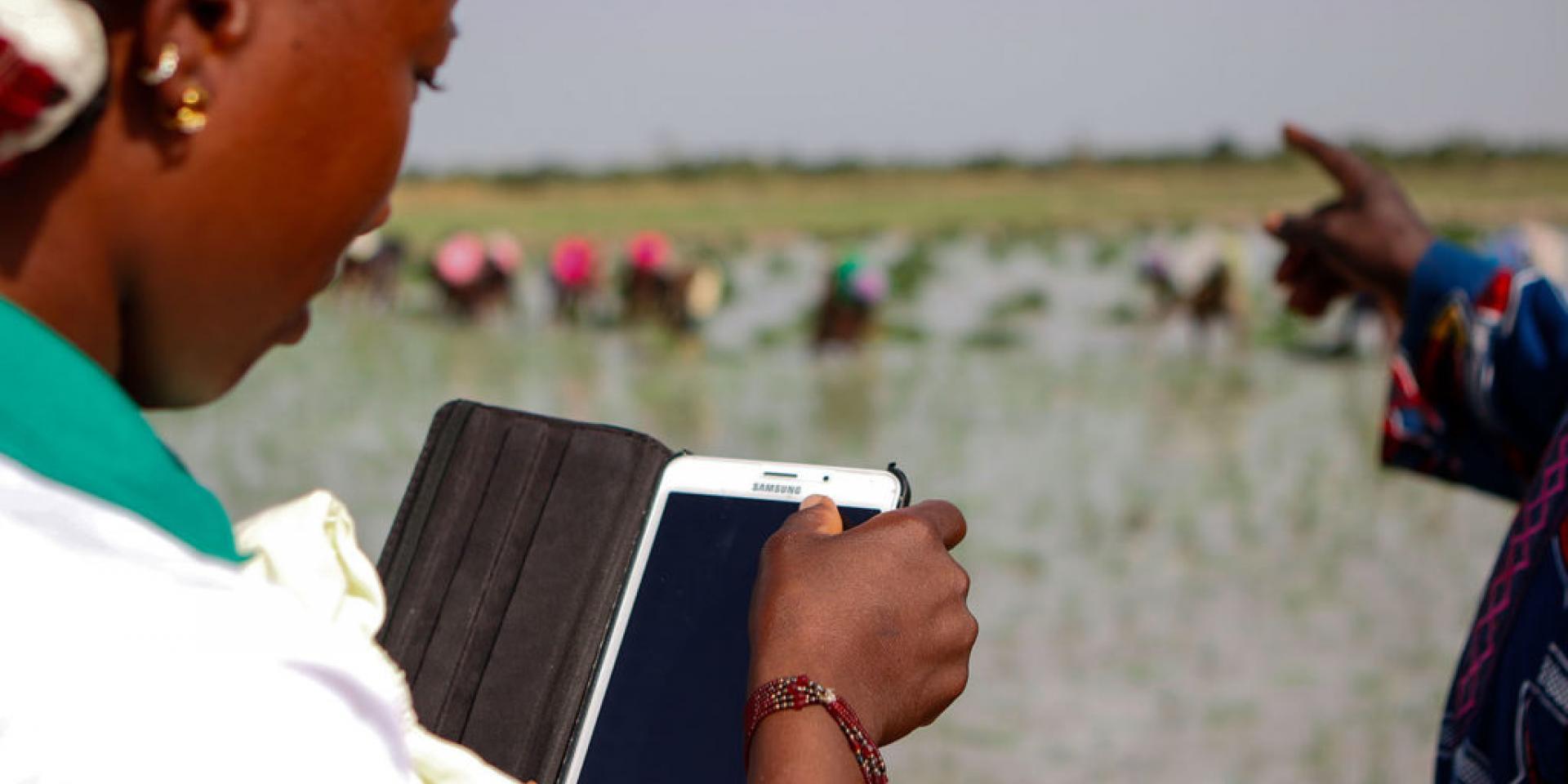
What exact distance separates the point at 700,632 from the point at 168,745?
608 millimetres

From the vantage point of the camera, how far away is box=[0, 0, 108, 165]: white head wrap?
799 millimetres

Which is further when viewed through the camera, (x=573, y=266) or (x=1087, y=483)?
(x=573, y=266)

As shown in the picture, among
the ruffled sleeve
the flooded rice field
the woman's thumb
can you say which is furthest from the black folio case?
the flooded rice field

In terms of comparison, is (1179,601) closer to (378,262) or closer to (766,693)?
(766,693)

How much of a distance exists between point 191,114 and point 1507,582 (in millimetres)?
1447

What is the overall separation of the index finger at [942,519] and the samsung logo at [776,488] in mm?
203

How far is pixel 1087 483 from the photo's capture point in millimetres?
8477

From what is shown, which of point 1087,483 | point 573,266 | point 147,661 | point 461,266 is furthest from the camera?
point 461,266

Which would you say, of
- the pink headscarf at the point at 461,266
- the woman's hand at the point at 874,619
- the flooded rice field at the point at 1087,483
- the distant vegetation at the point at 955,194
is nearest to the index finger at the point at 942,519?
the woman's hand at the point at 874,619

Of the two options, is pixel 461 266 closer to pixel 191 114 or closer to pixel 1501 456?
pixel 1501 456

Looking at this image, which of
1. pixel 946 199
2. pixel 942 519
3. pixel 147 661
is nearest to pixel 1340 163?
pixel 942 519

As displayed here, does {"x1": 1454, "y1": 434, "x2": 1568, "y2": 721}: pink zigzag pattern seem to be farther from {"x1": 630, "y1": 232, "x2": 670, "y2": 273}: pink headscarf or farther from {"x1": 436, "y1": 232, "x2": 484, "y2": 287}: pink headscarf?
{"x1": 436, "y1": 232, "x2": 484, "y2": 287}: pink headscarf

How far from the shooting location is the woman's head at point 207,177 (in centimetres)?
85

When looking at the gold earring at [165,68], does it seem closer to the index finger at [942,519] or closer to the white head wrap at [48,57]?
the white head wrap at [48,57]
